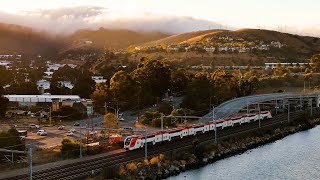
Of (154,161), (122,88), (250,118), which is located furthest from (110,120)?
(250,118)

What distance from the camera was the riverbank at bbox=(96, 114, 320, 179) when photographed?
37.4 meters

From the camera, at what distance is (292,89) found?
112062 millimetres

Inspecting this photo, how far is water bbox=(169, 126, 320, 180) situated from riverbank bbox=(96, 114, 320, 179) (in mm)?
864

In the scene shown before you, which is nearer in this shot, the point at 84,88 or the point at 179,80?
the point at 84,88

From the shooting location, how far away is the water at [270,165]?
40.3 m

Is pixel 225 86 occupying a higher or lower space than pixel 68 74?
lower

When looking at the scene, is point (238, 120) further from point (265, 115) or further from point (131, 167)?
point (131, 167)

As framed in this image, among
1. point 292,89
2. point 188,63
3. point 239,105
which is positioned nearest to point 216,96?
point 239,105

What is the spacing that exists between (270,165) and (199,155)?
6.63 m

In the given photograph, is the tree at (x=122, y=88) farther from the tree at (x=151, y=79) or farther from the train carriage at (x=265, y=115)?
the train carriage at (x=265, y=115)

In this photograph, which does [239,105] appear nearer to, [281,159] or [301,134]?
[301,134]

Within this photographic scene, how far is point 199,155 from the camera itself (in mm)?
45531

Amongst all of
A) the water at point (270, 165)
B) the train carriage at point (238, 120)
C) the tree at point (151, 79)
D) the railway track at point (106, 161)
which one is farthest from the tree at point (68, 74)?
the water at point (270, 165)

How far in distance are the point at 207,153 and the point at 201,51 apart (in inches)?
4675
